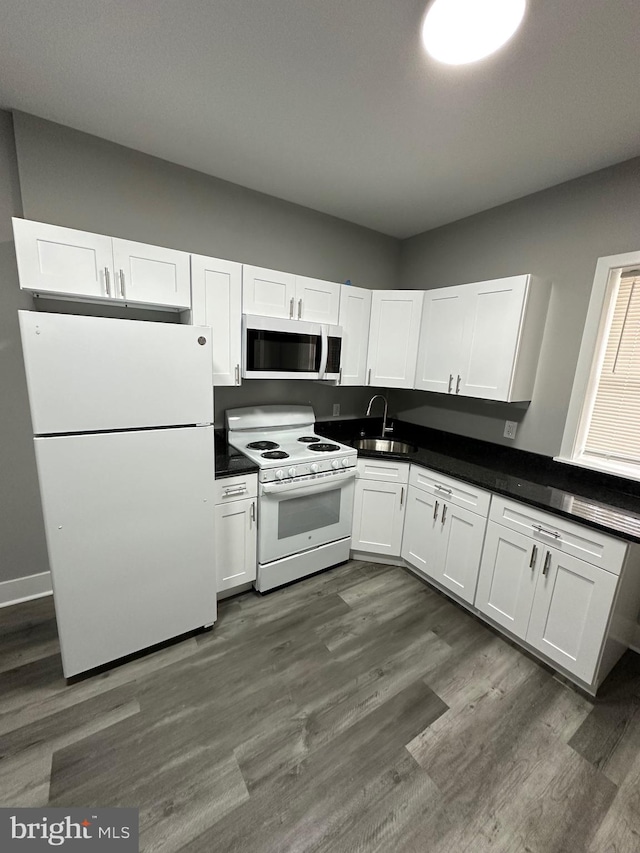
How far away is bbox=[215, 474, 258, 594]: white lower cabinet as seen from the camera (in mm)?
2070

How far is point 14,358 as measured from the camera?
6.32 ft

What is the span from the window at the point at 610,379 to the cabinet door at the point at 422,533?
916 mm

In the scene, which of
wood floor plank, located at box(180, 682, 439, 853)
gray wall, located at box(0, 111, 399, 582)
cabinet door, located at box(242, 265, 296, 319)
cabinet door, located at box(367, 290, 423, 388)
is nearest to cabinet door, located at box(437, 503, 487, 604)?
wood floor plank, located at box(180, 682, 439, 853)

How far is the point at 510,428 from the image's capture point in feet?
8.15

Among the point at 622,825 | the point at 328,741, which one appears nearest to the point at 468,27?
the point at 328,741

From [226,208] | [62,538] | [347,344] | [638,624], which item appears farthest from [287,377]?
[638,624]

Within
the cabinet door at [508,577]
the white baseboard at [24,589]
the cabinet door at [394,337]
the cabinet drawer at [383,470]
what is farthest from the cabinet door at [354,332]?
the white baseboard at [24,589]

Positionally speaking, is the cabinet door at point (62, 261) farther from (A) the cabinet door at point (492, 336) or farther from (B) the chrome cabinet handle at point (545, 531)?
(B) the chrome cabinet handle at point (545, 531)

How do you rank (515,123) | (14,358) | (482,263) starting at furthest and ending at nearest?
1. (482,263)
2. (14,358)
3. (515,123)

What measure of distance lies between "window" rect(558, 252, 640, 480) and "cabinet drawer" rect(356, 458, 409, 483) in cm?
104

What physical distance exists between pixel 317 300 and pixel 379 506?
1.62 meters

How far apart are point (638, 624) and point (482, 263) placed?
2.56 m

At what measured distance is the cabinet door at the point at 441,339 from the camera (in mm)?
2486

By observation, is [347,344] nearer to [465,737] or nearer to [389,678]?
[389,678]
